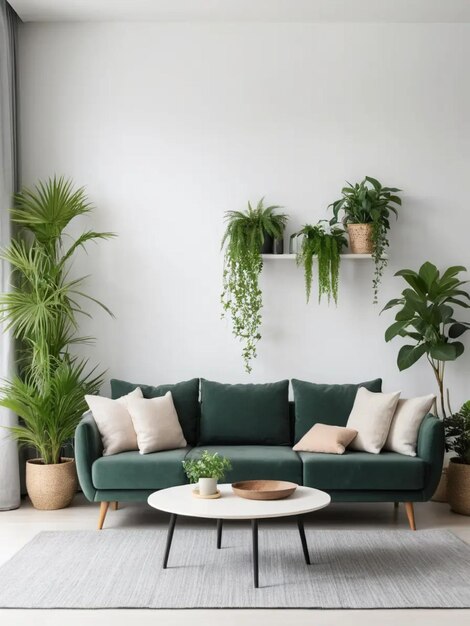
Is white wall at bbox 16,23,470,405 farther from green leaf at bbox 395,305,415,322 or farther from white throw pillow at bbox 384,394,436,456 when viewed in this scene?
white throw pillow at bbox 384,394,436,456

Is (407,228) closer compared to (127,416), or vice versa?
(127,416)

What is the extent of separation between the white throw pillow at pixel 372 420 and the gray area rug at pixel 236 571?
0.58 meters

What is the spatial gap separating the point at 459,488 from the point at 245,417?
1533mm

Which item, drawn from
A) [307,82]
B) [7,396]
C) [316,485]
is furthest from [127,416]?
[307,82]

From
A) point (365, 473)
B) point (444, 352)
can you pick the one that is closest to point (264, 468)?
point (365, 473)

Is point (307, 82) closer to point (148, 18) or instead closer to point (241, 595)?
point (148, 18)

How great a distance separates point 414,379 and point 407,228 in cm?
116

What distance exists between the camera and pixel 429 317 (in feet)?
18.4

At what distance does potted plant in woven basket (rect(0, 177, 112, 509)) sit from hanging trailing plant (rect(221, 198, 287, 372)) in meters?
0.97

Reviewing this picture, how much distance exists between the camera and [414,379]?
606 centimetres

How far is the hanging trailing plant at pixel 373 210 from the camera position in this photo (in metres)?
5.79

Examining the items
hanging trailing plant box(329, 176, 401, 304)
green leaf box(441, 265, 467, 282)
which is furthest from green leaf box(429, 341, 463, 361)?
hanging trailing plant box(329, 176, 401, 304)

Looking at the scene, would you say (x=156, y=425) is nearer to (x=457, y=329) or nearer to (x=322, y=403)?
(x=322, y=403)

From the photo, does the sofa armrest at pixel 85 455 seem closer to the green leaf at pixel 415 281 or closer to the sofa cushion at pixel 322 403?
the sofa cushion at pixel 322 403
